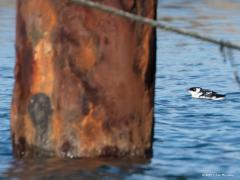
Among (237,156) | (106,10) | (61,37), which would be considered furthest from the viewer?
(237,156)

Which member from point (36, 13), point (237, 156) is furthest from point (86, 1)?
point (237, 156)

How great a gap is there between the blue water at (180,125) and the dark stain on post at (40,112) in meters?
0.32

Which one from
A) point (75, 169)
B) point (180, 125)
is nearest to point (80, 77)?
point (75, 169)

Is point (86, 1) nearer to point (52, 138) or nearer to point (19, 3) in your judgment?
point (19, 3)

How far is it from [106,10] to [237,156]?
264 centimetres

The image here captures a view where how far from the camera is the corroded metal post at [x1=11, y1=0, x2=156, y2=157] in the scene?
6809 mm

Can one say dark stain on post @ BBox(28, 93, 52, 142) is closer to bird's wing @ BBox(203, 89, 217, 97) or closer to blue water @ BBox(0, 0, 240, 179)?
blue water @ BBox(0, 0, 240, 179)

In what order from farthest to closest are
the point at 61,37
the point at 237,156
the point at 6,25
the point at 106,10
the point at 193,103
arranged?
the point at 6,25, the point at 193,103, the point at 237,156, the point at 61,37, the point at 106,10

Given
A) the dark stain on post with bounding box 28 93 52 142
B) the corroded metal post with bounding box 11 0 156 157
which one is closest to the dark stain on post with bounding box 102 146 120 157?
the corroded metal post with bounding box 11 0 156 157

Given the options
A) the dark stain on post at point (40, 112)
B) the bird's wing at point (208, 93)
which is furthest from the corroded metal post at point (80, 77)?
the bird's wing at point (208, 93)

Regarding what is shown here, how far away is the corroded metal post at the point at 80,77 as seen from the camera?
22.3ft

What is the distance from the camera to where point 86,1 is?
6.40m

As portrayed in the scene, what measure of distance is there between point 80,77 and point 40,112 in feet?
1.43

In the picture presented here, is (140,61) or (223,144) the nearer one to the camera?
(140,61)
